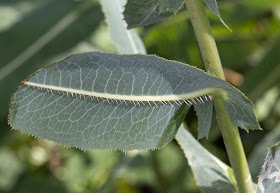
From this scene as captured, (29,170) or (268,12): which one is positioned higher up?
(268,12)

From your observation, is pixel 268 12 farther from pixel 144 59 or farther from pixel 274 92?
pixel 144 59

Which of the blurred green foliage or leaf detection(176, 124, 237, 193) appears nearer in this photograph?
leaf detection(176, 124, 237, 193)

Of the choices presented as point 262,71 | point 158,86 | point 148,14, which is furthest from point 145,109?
point 262,71

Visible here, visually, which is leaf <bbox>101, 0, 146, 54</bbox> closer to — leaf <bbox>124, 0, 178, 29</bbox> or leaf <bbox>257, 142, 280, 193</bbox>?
leaf <bbox>124, 0, 178, 29</bbox>

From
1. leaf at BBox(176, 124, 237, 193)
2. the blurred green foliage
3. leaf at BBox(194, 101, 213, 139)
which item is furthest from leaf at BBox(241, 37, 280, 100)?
leaf at BBox(194, 101, 213, 139)

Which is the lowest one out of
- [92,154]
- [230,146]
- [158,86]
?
[92,154]

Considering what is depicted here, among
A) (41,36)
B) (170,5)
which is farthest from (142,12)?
(41,36)

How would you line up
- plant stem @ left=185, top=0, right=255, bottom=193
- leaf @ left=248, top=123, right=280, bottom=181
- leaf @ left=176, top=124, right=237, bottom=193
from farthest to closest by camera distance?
leaf @ left=248, top=123, right=280, bottom=181 < leaf @ left=176, top=124, right=237, bottom=193 < plant stem @ left=185, top=0, right=255, bottom=193
